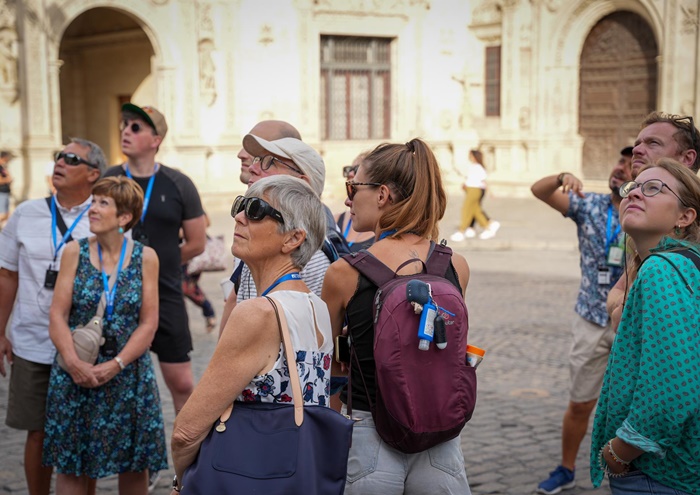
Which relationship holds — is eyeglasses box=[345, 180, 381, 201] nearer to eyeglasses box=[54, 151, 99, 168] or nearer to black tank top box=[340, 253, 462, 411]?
black tank top box=[340, 253, 462, 411]

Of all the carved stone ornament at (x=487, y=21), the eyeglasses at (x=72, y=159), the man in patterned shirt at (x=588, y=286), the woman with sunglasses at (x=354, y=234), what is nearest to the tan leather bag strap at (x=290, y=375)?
the woman with sunglasses at (x=354, y=234)

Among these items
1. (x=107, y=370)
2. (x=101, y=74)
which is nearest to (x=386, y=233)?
(x=107, y=370)

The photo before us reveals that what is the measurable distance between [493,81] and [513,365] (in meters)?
18.8

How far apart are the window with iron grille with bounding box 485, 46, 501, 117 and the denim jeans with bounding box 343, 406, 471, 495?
77.7 feet

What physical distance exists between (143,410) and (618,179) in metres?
2.85

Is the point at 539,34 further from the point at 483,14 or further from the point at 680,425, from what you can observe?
the point at 680,425

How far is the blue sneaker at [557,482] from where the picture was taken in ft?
18.0

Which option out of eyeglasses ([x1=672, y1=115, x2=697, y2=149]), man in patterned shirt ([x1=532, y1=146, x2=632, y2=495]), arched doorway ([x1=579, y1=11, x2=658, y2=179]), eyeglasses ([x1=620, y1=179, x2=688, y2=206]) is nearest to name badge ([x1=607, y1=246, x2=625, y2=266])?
man in patterned shirt ([x1=532, y1=146, x2=632, y2=495])

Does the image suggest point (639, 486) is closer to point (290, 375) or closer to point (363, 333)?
point (363, 333)

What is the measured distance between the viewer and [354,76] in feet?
83.5

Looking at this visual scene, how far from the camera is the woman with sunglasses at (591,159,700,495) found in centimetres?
293

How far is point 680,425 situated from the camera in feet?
9.63

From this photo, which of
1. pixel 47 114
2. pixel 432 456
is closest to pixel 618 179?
pixel 432 456

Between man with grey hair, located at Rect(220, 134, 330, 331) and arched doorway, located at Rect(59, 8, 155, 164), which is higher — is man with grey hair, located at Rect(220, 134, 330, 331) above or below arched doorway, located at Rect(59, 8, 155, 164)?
below
